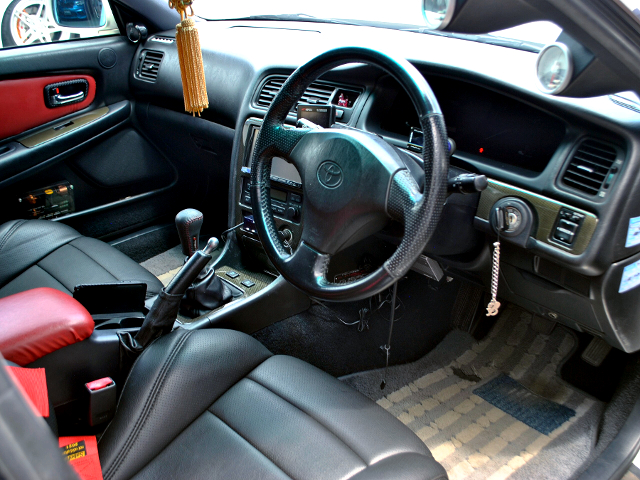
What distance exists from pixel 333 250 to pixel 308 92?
27.2 inches

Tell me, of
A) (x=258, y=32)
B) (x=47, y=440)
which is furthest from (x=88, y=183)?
(x=47, y=440)

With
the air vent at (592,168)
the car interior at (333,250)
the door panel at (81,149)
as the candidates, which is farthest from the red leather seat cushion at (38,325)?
the door panel at (81,149)

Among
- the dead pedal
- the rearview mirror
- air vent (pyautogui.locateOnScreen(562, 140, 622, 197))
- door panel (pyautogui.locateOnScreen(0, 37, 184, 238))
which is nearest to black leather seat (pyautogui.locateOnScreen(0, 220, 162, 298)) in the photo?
door panel (pyautogui.locateOnScreen(0, 37, 184, 238))

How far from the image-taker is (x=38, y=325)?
959 mm

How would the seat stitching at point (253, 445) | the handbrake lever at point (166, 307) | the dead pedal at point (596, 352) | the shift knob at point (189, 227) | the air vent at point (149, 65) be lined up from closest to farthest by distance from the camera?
the seat stitching at point (253, 445)
the handbrake lever at point (166, 307)
the shift knob at point (189, 227)
the dead pedal at point (596, 352)
the air vent at point (149, 65)

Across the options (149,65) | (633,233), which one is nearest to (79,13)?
(149,65)

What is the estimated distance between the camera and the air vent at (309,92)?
1589mm

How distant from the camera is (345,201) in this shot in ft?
3.52

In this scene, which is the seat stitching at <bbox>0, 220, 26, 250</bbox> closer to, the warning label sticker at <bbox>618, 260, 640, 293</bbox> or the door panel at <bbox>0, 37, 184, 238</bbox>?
the door panel at <bbox>0, 37, 184, 238</bbox>

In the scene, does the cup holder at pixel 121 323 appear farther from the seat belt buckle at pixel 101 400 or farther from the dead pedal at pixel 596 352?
the dead pedal at pixel 596 352

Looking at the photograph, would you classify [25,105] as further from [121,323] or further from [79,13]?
[121,323]

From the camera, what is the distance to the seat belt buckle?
3.17ft

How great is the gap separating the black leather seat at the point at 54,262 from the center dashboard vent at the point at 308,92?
0.66 meters

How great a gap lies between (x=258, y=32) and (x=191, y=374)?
59.8 inches
